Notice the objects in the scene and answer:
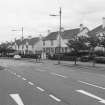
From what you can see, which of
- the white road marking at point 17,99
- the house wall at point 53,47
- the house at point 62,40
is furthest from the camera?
the house wall at point 53,47

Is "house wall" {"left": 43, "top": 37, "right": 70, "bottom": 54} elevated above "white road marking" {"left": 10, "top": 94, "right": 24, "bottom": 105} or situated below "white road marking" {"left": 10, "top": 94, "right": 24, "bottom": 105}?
above

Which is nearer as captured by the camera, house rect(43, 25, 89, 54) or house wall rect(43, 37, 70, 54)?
house rect(43, 25, 89, 54)

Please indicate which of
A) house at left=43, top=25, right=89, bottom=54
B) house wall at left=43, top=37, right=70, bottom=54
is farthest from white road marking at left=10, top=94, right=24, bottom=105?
house wall at left=43, top=37, right=70, bottom=54

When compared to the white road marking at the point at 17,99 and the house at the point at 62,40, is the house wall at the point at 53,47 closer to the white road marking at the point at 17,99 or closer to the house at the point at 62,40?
the house at the point at 62,40

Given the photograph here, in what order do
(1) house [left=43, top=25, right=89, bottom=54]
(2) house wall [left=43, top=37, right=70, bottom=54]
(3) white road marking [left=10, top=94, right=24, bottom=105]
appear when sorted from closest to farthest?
1. (3) white road marking [left=10, top=94, right=24, bottom=105]
2. (1) house [left=43, top=25, right=89, bottom=54]
3. (2) house wall [left=43, top=37, right=70, bottom=54]

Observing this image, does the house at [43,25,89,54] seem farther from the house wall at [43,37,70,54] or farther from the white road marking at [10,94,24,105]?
the white road marking at [10,94,24,105]

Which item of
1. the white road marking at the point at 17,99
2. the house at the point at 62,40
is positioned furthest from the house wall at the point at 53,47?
the white road marking at the point at 17,99

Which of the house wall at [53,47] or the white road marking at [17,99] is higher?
the house wall at [53,47]

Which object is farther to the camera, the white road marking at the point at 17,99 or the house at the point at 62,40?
the house at the point at 62,40

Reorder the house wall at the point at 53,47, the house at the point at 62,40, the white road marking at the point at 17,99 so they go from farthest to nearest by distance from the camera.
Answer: the house wall at the point at 53,47 → the house at the point at 62,40 → the white road marking at the point at 17,99

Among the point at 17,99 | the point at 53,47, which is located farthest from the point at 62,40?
the point at 17,99

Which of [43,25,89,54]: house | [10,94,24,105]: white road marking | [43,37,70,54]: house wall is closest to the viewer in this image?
[10,94,24,105]: white road marking

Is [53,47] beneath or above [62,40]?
beneath

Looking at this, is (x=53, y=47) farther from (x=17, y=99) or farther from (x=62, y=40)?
(x=17, y=99)
